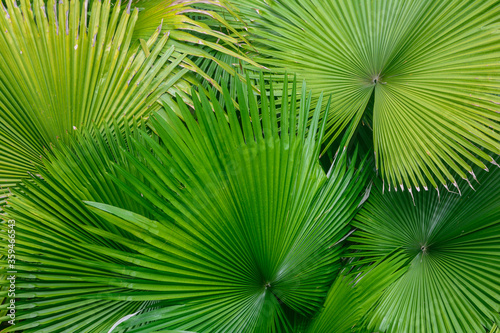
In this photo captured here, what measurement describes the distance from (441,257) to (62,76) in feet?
4.64

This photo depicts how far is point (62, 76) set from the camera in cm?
113

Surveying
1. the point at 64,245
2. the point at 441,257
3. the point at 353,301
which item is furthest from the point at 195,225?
the point at 441,257

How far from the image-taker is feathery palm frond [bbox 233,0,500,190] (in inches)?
40.5

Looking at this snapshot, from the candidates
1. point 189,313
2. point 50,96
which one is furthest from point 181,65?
point 189,313

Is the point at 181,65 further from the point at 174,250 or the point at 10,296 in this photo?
the point at 10,296

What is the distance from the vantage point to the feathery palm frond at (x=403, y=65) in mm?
1028

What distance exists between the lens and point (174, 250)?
805 mm

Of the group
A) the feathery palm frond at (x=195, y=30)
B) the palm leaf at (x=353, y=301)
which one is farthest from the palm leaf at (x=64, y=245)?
the palm leaf at (x=353, y=301)

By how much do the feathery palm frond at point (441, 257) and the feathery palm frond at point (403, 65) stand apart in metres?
0.13

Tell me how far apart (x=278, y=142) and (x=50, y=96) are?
2.60ft

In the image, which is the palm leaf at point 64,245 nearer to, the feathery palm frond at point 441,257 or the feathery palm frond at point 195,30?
the feathery palm frond at point 195,30

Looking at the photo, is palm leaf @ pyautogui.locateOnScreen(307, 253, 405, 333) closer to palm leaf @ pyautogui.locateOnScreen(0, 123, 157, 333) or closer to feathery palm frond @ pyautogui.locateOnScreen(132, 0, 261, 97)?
palm leaf @ pyautogui.locateOnScreen(0, 123, 157, 333)

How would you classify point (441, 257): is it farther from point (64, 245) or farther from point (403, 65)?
point (64, 245)

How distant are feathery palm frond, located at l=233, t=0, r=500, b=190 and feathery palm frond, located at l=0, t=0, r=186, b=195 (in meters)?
0.44
